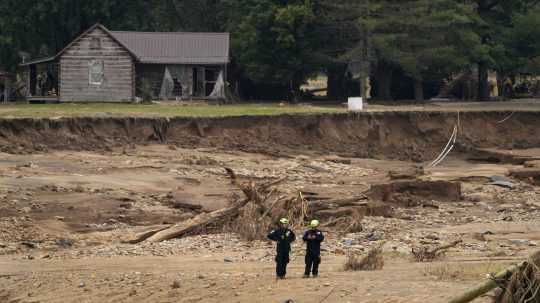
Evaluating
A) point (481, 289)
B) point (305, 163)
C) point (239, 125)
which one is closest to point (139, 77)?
point (239, 125)

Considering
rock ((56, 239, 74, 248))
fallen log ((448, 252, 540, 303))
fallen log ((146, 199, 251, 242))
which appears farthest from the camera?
fallen log ((146, 199, 251, 242))

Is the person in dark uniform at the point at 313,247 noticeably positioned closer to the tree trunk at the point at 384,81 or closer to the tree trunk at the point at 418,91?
the tree trunk at the point at 418,91

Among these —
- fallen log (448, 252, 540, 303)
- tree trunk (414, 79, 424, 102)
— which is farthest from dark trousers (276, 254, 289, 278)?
tree trunk (414, 79, 424, 102)

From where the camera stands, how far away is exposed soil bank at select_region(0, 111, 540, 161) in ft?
133

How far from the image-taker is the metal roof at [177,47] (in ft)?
189

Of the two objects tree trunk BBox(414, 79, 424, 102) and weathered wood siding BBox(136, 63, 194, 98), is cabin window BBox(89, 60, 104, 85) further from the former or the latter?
tree trunk BBox(414, 79, 424, 102)

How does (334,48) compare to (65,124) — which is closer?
(65,124)

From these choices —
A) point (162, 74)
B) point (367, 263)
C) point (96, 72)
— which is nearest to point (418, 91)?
point (162, 74)

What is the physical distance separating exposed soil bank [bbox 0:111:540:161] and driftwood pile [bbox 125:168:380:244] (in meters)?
13.6

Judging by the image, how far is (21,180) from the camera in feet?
105

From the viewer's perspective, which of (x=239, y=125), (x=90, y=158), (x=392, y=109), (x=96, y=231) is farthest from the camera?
(x=392, y=109)

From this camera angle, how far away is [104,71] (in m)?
56.5

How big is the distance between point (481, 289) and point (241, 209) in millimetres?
12239

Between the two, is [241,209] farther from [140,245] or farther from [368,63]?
[368,63]
